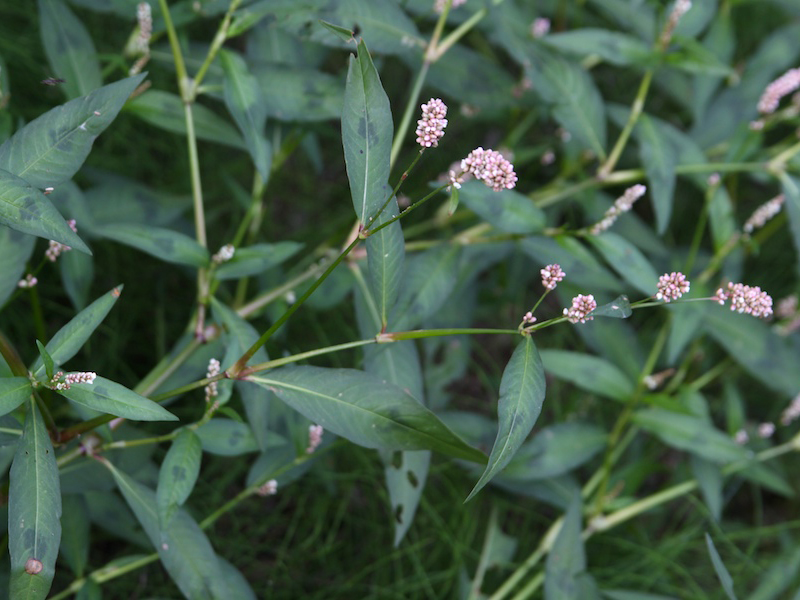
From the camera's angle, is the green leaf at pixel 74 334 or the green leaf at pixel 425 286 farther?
the green leaf at pixel 425 286

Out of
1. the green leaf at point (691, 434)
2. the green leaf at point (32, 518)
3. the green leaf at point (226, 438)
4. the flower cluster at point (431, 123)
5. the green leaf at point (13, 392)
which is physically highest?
the flower cluster at point (431, 123)

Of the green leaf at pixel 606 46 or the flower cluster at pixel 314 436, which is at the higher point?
the green leaf at pixel 606 46

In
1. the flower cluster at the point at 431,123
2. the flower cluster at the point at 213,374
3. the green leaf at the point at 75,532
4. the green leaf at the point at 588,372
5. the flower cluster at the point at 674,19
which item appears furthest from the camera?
the green leaf at the point at 588,372

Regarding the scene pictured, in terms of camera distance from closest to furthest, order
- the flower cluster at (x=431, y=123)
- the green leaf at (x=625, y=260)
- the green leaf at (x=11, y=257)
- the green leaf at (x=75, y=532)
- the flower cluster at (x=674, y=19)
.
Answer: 1. the flower cluster at (x=431, y=123)
2. the green leaf at (x=11, y=257)
3. the green leaf at (x=75, y=532)
4. the green leaf at (x=625, y=260)
5. the flower cluster at (x=674, y=19)

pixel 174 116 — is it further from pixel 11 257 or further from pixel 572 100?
pixel 572 100

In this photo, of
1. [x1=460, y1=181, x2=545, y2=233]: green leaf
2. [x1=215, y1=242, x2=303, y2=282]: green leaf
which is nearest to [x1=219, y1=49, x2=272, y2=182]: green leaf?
[x1=215, y1=242, x2=303, y2=282]: green leaf

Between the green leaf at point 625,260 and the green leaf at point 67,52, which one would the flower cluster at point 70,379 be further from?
the green leaf at point 625,260

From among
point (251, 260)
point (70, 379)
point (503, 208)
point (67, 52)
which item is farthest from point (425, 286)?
point (67, 52)

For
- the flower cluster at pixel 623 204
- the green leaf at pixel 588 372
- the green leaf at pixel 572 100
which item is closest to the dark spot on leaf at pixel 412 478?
the green leaf at pixel 588 372
